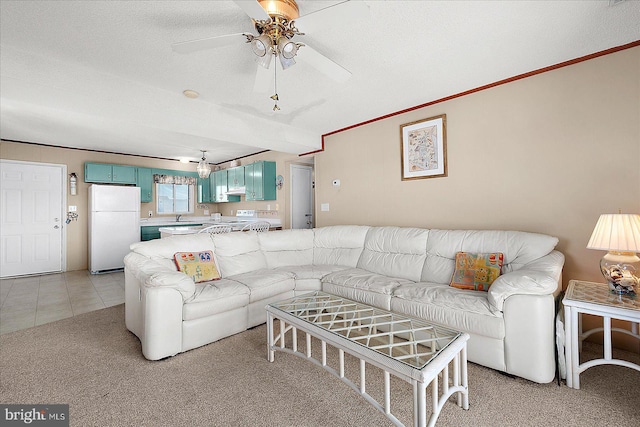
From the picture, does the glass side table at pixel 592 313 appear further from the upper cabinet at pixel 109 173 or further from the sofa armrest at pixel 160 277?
the upper cabinet at pixel 109 173

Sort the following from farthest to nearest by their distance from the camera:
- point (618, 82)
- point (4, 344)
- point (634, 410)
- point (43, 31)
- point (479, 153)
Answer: point (479, 153), point (4, 344), point (618, 82), point (43, 31), point (634, 410)

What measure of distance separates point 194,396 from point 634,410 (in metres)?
2.55

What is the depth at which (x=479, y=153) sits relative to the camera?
9.48 feet

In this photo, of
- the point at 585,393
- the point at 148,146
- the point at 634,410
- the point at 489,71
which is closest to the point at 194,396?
the point at 585,393

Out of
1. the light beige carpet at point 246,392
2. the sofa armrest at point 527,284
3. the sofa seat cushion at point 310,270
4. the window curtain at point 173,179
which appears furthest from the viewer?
the window curtain at point 173,179

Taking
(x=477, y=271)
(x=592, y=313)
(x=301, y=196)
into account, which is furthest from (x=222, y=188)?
(x=592, y=313)

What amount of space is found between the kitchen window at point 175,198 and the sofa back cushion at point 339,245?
14.5ft

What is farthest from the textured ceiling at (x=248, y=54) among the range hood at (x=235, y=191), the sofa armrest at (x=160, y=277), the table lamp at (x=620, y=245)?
the range hood at (x=235, y=191)

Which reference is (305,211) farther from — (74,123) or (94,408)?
(94,408)

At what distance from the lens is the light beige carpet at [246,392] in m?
1.49

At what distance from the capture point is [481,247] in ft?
8.30

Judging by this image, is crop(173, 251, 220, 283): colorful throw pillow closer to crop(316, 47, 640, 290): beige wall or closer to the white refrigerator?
crop(316, 47, 640, 290): beige wall

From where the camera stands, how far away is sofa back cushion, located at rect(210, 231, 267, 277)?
9.92ft

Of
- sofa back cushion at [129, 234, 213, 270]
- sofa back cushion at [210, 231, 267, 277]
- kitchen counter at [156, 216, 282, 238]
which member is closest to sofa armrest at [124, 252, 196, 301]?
sofa back cushion at [129, 234, 213, 270]
